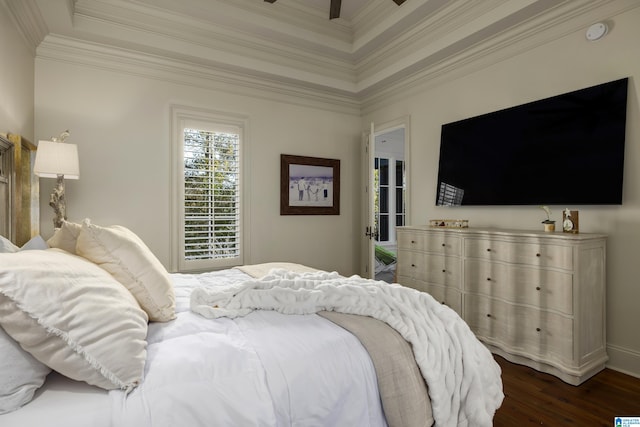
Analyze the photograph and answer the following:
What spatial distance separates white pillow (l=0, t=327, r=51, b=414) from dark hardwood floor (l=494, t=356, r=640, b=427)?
208 cm

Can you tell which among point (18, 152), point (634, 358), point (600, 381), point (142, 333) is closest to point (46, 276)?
point (142, 333)

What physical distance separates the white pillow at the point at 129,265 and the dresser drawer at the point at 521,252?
2.39 metres

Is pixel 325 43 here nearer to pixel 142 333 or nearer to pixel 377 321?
pixel 377 321

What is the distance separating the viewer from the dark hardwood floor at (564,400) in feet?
6.35

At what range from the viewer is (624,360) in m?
2.46

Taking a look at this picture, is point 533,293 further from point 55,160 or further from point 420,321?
point 55,160

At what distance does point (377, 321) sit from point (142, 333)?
92cm

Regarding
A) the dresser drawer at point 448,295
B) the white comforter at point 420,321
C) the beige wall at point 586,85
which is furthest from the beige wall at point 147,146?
the white comforter at point 420,321

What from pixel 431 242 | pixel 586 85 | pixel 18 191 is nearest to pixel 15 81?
pixel 18 191

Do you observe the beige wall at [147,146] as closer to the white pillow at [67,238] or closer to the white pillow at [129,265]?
the white pillow at [67,238]

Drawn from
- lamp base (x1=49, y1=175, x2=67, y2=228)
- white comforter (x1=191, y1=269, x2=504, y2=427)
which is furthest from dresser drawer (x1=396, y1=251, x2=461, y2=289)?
lamp base (x1=49, y1=175, x2=67, y2=228)

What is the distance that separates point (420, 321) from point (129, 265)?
125 cm

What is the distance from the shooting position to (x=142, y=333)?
1.14 metres

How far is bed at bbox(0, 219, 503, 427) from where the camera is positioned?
948 mm
